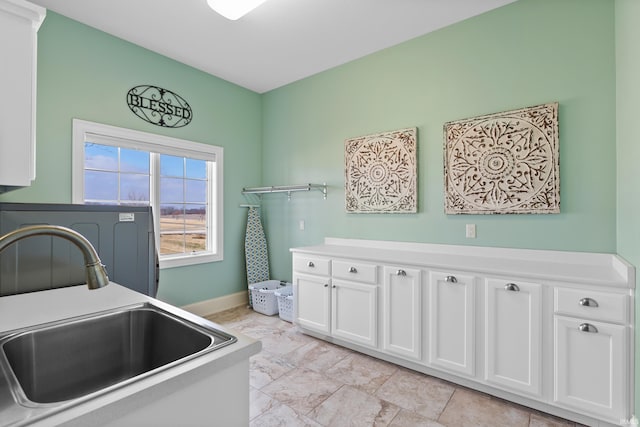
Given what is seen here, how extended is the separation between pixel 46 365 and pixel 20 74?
107cm

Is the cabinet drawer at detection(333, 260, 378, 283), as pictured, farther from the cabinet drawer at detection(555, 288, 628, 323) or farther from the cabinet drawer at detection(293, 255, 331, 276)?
the cabinet drawer at detection(555, 288, 628, 323)

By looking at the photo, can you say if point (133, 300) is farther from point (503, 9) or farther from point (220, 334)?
point (503, 9)

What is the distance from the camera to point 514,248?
2.37 m

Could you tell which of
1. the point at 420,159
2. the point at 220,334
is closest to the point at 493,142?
the point at 420,159

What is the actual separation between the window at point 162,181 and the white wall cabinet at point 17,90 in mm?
1683

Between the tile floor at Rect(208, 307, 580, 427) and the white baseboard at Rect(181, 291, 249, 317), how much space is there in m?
1.20

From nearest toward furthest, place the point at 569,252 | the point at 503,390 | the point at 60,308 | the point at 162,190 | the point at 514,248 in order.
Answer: the point at 60,308
the point at 503,390
the point at 569,252
the point at 514,248
the point at 162,190

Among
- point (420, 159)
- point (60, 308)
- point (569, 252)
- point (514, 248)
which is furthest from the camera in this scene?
point (420, 159)

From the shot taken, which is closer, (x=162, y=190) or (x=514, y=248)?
(x=514, y=248)

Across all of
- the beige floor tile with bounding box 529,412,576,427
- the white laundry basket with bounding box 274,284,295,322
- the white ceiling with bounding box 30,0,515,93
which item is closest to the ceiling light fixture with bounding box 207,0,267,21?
the white ceiling with bounding box 30,0,515,93

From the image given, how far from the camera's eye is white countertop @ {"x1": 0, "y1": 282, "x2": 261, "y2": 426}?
0.61 meters

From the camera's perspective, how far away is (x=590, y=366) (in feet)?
5.56

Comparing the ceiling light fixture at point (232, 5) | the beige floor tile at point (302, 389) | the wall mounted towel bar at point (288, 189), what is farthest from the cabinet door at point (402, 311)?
the ceiling light fixture at point (232, 5)

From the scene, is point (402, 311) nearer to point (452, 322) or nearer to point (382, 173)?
point (452, 322)
